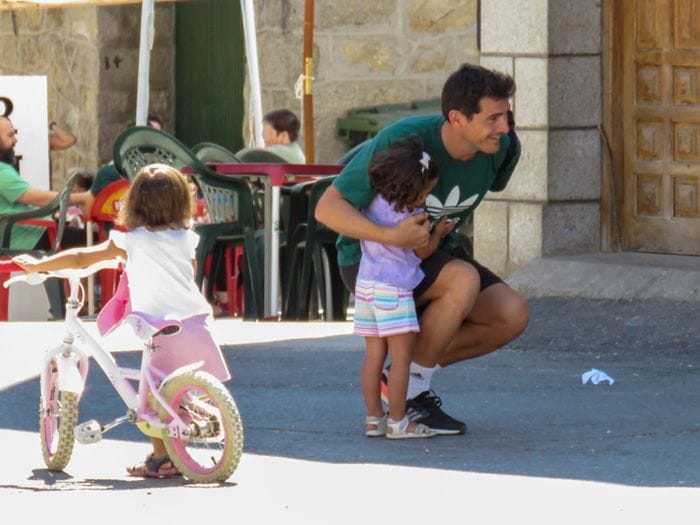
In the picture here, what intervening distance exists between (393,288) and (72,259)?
116 centimetres

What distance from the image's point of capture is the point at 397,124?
7.52 meters

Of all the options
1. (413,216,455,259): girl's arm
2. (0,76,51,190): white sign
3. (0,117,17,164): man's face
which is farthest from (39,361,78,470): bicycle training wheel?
(0,76,51,190): white sign

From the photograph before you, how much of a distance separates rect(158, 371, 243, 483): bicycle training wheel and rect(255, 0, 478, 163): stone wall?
9.54 m

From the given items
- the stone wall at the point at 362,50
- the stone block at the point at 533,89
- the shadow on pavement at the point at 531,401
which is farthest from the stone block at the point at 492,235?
the stone wall at the point at 362,50

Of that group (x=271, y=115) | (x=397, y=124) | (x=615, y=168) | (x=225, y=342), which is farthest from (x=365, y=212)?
(x=271, y=115)

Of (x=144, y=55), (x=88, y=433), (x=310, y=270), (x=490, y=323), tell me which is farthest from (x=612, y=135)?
(x=88, y=433)

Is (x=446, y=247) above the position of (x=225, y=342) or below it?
above

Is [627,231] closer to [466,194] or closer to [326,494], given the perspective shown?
[466,194]

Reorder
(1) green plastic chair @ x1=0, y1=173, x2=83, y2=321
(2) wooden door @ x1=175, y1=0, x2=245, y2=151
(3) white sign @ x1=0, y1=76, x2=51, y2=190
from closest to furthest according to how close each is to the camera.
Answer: (1) green plastic chair @ x1=0, y1=173, x2=83, y2=321 → (3) white sign @ x1=0, y1=76, x2=51, y2=190 → (2) wooden door @ x1=175, y1=0, x2=245, y2=151

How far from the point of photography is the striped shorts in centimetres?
740

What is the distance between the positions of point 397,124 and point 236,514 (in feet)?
6.00

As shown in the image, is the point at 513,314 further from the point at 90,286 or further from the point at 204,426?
the point at 90,286

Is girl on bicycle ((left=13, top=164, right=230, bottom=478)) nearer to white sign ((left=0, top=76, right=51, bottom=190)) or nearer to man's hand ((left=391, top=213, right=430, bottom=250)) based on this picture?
man's hand ((left=391, top=213, right=430, bottom=250))

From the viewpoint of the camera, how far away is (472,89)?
7.42 metres
